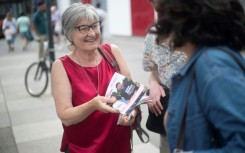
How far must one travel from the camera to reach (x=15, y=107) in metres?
6.77

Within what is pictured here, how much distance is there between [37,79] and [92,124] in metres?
5.48

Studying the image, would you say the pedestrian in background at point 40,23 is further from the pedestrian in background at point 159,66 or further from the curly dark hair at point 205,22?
the curly dark hair at point 205,22

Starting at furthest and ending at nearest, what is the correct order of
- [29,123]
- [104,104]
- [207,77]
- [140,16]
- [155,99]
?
[140,16]
[29,123]
[155,99]
[104,104]
[207,77]

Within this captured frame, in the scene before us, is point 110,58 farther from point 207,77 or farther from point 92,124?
point 207,77

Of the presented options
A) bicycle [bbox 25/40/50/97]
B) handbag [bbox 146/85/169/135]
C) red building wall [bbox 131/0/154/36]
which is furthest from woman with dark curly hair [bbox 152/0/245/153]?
red building wall [bbox 131/0/154/36]

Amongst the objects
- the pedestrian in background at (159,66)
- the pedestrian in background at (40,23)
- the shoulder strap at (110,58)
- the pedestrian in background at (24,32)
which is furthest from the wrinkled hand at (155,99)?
the pedestrian in background at (24,32)

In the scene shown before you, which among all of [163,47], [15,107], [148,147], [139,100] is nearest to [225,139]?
[139,100]

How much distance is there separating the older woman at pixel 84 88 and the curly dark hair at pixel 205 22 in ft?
3.10

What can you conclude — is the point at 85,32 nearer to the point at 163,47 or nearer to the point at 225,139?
the point at 163,47

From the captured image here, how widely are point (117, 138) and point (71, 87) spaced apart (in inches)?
17.0

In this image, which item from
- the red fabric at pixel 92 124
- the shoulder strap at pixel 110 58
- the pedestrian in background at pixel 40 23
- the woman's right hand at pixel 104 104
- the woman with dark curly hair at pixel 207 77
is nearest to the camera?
the woman with dark curly hair at pixel 207 77

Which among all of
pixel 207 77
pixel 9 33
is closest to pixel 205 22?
pixel 207 77

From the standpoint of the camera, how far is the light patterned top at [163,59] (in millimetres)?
2166

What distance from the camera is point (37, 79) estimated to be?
7.52m
